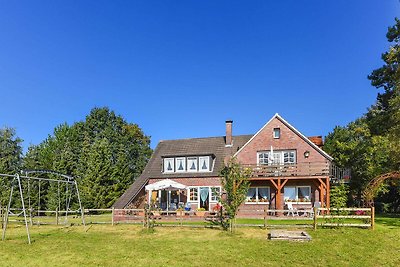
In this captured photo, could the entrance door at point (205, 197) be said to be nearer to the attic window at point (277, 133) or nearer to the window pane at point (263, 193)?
the window pane at point (263, 193)

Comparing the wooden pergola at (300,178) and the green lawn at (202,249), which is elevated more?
the wooden pergola at (300,178)

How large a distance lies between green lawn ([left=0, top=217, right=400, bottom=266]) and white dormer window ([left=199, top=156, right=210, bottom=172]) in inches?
546

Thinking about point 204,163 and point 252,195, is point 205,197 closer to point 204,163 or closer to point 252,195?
point 204,163

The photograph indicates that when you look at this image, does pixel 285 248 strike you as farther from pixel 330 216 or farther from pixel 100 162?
pixel 100 162

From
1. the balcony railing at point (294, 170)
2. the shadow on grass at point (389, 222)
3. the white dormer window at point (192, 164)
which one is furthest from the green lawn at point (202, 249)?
the white dormer window at point (192, 164)

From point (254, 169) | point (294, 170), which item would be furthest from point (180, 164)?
point (294, 170)

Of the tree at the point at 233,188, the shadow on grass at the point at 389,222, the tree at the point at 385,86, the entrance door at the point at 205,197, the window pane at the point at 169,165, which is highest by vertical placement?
the tree at the point at 385,86

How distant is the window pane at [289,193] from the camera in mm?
30266

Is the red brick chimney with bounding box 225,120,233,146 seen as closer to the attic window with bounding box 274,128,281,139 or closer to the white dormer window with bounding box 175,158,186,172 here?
the white dormer window with bounding box 175,158,186,172

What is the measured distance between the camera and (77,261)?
1351 centimetres

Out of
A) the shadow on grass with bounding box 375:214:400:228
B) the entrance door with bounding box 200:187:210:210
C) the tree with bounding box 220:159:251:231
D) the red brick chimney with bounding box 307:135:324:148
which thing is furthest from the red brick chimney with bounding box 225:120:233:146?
the tree with bounding box 220:159:251:231

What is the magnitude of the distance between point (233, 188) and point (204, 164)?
14148 mm

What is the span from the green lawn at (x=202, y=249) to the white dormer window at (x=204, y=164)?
13873mm

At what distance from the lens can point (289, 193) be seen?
99.7 ft
